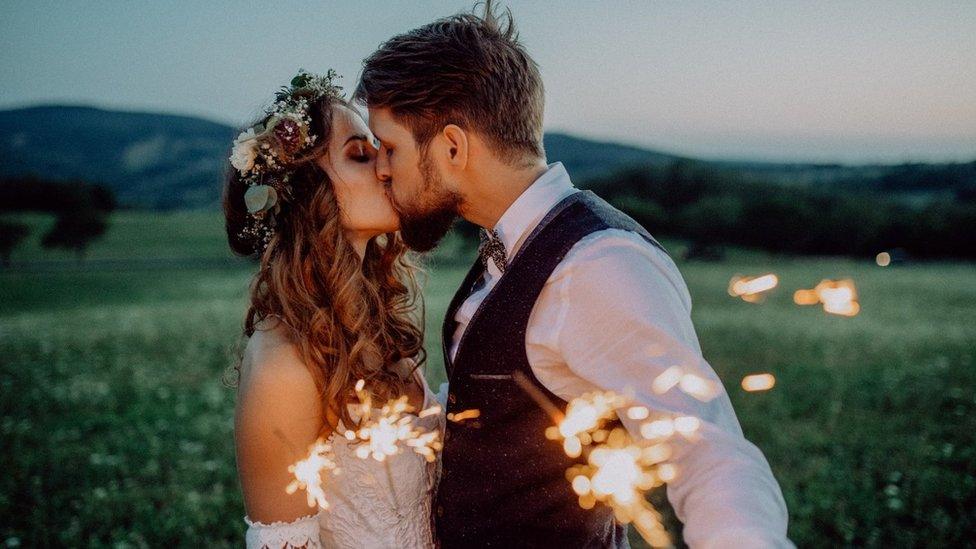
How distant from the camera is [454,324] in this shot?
2.91 m

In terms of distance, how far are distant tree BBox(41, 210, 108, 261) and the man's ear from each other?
171ft

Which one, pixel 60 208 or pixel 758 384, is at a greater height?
pixel 758 384

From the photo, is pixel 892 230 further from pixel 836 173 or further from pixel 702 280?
pixel 702 280

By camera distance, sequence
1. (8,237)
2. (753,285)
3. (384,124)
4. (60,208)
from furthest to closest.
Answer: (60,208), (8,237), (384,124), (753,285)

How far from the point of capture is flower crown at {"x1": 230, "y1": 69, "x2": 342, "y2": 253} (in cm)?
304

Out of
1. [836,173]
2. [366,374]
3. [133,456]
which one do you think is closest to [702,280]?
→ [133,456]

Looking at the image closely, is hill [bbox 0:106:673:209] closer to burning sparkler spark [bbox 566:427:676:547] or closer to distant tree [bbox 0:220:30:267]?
distant tree [bbox 0:220:30:267]

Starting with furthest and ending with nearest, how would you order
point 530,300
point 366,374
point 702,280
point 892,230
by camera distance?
point 892,230 → point 702,280 → point 366,374 → point 530,300

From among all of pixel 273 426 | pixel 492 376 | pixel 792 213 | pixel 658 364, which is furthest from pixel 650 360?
pixel 792 213

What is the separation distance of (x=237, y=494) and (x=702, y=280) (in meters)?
23.9

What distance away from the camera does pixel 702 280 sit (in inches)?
1072

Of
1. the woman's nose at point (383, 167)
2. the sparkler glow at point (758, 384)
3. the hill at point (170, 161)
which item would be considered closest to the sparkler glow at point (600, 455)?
the woman's nose at point (383, 167)

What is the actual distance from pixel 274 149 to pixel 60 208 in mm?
57645

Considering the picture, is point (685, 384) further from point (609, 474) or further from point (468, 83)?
point (468, 83)
